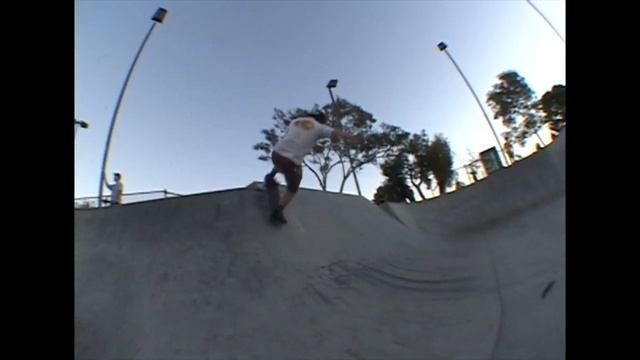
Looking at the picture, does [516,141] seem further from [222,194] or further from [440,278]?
[222,194]

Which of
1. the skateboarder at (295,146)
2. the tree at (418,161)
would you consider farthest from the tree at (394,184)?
the skateboarder at (295,146)

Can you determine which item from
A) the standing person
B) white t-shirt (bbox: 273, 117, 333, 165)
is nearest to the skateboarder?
white t-shirt (bbox: 273, 117, 333, 165)

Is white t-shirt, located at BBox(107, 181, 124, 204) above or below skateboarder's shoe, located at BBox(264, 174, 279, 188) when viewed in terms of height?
above

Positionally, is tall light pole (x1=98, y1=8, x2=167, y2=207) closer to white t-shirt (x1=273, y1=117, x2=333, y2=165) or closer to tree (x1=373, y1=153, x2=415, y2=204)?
white t-shirt (x1=273, y1=117, x2=333, y2=165)

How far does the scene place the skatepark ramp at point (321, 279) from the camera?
2.93ft

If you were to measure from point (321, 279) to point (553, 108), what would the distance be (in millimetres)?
941

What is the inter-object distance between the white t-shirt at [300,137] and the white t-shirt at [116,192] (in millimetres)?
421

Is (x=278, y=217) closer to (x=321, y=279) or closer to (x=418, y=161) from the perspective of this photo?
(x=321, y=279)

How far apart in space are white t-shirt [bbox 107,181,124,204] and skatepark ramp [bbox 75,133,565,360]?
0.15 feet

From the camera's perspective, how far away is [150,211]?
104 cm

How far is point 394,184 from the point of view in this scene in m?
1.05

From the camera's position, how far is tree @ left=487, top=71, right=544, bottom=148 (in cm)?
116
